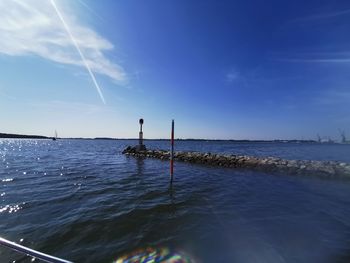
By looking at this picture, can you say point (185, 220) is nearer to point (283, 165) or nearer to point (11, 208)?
point (11, 208)

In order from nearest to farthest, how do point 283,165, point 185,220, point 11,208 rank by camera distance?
point 185,220, point 11,208, point 283,165

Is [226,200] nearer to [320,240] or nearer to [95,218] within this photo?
[320,240]

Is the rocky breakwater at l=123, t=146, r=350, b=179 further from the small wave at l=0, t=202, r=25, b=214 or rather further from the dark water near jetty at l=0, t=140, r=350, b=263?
the small wave at l=0, t=202, r=25, b=214

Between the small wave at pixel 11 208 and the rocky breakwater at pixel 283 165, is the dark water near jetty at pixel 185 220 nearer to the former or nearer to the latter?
the small wave at pixel 11 208

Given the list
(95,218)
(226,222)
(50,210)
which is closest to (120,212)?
(95,218)

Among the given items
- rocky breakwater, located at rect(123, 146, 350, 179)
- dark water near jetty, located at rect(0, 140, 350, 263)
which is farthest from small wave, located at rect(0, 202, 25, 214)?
rocky breakwater, located at rect(123, 146, 350, 179)

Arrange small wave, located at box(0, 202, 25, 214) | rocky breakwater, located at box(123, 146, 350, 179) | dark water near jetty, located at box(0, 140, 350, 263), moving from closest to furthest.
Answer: dark water near jetty, located at box(0, 140, 350, 263)
small wave, located at box(0, 202, 25, 214)
rocky breakwater, located at box(123, 146, 350, 179)

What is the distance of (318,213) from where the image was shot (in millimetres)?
6469

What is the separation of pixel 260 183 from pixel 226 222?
582 centimetres

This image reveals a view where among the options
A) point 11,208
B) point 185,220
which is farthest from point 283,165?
point 11,208

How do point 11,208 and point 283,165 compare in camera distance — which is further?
point 283,165

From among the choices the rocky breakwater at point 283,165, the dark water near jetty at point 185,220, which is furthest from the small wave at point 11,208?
the rocky breakwater at point 283,165

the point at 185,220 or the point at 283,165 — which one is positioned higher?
the point at 283,165

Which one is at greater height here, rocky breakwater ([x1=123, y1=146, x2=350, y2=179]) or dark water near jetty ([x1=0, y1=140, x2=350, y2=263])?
rocky breakwater ([x1=123, y1=146, x2=350, y2=179])
